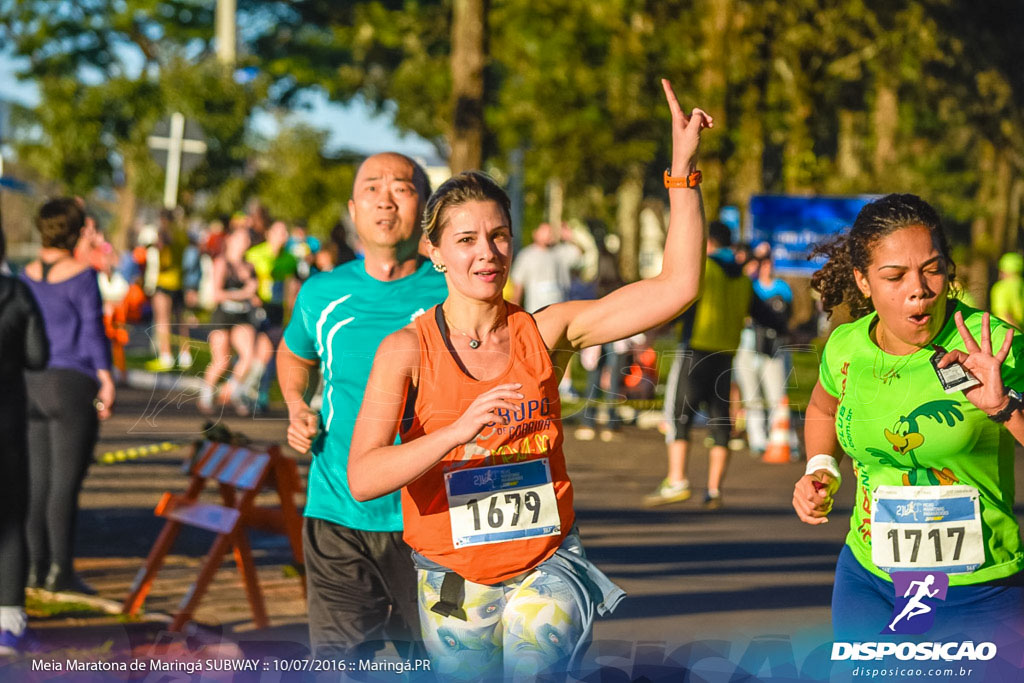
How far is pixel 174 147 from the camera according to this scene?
17828 millimetres

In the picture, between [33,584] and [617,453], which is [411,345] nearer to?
[33,584]

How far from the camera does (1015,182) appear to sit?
3181cm

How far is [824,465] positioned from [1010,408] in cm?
56

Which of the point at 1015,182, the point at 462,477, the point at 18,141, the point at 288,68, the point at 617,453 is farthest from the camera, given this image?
the point at 288,68

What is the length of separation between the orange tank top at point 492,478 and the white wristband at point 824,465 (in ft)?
2.44

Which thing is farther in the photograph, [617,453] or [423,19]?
[423,19]

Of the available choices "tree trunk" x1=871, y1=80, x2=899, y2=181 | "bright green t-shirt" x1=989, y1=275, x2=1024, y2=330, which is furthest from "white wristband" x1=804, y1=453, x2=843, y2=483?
"tree trunk" x1=871, y1=80, x2=899, y2=181

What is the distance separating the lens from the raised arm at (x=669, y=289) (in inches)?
141

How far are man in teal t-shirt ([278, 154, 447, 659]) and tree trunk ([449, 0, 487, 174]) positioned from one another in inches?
475

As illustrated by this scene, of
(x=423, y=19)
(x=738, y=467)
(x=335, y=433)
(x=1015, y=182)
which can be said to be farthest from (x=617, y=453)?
(x=1015, y=182)

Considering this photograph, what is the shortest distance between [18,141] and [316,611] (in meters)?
37.2

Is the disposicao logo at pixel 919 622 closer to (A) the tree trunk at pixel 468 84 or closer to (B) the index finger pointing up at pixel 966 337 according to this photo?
(B) the index finger pointing up at pixel 966 337

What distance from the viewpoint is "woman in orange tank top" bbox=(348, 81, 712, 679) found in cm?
345

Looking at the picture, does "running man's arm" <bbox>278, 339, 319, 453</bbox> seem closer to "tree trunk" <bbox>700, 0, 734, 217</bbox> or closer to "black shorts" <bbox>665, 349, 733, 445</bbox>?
"black shorts" <bbox>665, 349, 733, 445</bbox>
